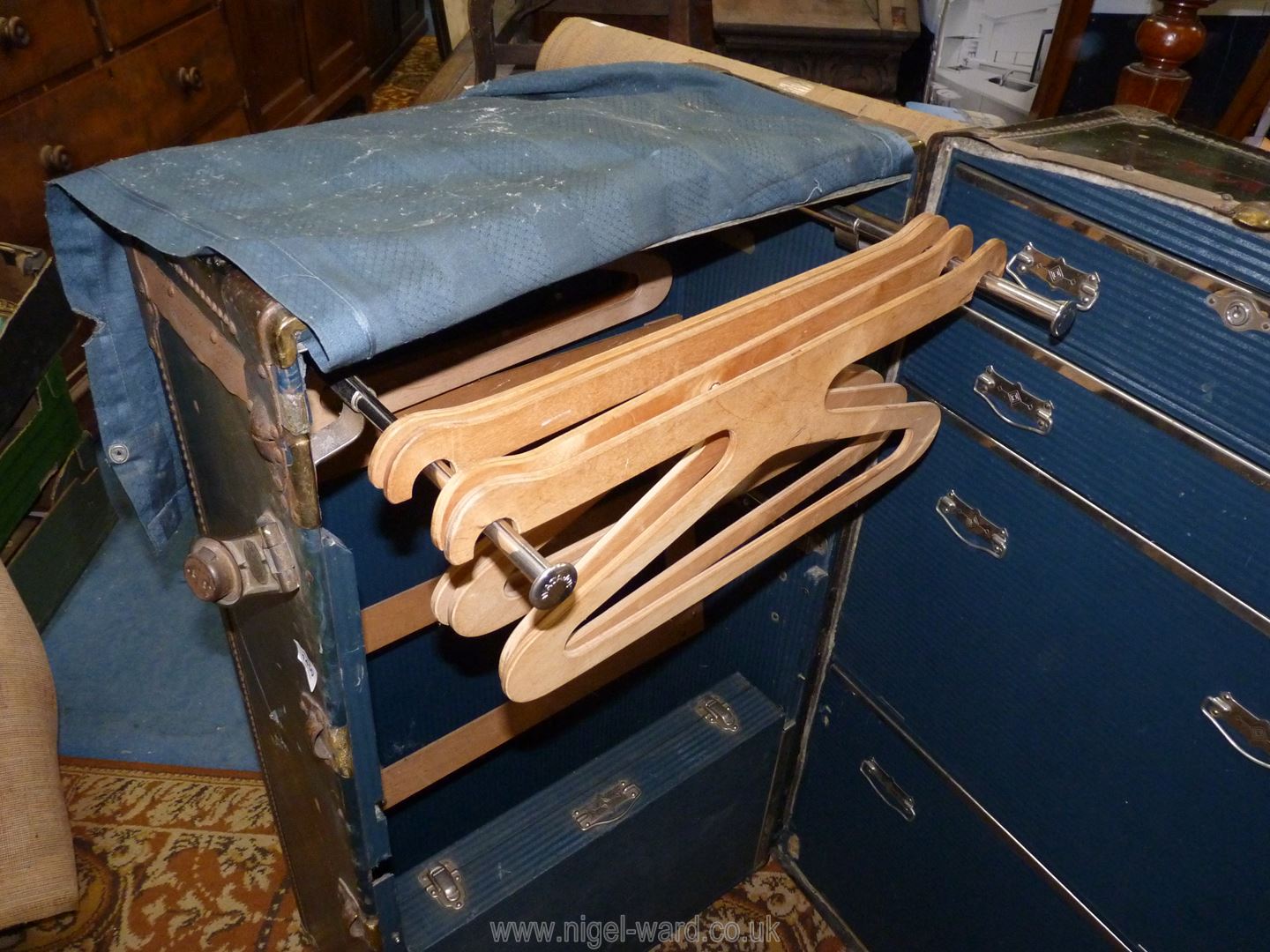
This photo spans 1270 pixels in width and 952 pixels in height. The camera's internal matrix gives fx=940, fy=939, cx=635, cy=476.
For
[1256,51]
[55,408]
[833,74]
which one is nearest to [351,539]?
[55,408]

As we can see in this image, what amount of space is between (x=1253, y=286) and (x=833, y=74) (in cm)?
155

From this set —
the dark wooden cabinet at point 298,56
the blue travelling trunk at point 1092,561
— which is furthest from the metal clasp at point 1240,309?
the dark wooden cabinet at point 298,56

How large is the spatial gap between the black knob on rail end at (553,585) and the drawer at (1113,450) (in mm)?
553

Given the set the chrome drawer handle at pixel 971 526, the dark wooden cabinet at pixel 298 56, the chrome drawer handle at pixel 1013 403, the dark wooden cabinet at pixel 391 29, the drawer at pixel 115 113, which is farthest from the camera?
the dark wooden cabinet at pixel 391 29

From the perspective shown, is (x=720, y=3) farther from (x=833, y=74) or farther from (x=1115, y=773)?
(x=1115, y=773)

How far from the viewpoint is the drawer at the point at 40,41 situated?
5.62ft

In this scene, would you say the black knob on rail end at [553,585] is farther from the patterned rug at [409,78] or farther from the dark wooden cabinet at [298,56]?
the patterned rug at [409,78]

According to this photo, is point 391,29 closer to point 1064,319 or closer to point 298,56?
point 298,56

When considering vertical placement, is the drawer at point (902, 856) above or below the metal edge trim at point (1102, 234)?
below

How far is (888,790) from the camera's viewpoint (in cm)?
133

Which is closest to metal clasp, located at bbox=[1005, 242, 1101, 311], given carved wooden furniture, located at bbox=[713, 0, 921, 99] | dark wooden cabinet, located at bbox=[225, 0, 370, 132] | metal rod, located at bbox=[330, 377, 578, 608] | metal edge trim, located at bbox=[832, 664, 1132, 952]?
metal rod, located at bbox=[330, 377, 578, 608]

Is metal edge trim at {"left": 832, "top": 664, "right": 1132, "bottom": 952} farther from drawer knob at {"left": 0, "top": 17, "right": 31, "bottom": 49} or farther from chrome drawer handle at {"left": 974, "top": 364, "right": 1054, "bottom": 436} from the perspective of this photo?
drawer knob at {"left": 0, "top": 17, "right": 31, "bottom": 49}

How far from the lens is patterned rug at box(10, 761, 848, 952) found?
58.7 inches

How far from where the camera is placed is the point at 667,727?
4.43 feet
